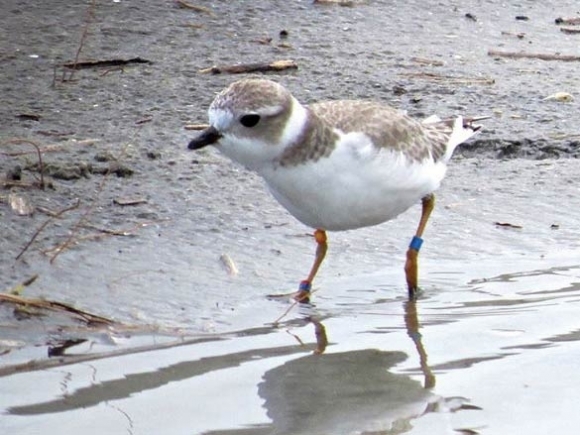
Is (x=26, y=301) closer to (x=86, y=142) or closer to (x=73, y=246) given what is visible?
(x=73, y=246)

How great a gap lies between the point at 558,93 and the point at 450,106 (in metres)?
0.80

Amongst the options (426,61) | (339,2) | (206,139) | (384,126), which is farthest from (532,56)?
(206,139)

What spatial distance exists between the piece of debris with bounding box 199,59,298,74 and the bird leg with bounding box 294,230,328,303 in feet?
8.75

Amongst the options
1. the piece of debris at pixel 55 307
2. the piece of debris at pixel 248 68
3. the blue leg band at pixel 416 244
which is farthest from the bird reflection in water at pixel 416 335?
the piece of debris at pixel 248 68

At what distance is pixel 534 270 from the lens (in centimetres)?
666

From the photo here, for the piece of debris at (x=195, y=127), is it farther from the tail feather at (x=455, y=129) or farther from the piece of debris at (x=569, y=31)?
the piece of debris at (x=569, y=31)

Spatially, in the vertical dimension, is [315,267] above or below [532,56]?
below

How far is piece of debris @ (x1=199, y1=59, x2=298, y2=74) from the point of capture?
348 inches

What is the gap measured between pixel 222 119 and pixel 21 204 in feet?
5.22

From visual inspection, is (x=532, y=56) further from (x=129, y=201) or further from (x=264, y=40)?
(x=129, y=201)

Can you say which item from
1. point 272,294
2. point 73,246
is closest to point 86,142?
point 73,246

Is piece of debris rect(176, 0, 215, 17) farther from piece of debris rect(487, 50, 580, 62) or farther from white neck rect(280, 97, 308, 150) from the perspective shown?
white neck rect(280, 97, 308, 150)

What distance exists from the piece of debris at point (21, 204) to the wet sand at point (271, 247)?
0.04 m

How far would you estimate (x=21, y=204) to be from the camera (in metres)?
6.79
